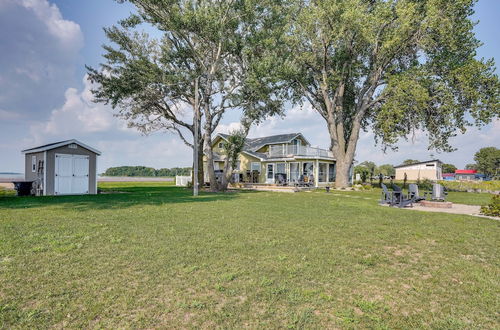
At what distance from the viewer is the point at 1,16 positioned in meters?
14.2

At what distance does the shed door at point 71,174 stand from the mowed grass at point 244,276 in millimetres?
11059

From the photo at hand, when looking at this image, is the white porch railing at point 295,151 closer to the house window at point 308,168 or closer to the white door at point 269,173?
the white door at point 269,173

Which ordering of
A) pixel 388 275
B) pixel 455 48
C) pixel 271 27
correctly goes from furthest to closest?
pixel 455 48, pixel 271 27, pixel 388 275

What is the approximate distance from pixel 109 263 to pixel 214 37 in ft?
57.0

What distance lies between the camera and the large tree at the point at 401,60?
22.1m

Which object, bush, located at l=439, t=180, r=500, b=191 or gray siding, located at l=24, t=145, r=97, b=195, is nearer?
gray siding, located at l=24, t=145, r=97, b=195

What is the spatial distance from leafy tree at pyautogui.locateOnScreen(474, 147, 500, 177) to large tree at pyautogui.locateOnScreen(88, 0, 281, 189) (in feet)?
261

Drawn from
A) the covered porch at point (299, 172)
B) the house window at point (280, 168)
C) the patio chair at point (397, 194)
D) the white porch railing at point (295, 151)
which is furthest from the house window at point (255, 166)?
the patio chair at point (397, 194)

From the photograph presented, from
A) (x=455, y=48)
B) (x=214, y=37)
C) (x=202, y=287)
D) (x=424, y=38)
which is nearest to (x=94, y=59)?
(x=214, y=37)

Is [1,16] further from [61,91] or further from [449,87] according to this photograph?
[449,87]

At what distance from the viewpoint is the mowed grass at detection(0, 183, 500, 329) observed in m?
2.89

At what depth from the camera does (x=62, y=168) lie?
16609mm

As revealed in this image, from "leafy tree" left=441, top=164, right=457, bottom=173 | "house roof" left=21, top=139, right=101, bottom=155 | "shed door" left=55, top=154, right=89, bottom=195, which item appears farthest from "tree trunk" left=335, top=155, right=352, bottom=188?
"leafy tree" left=441, top=164, right=457, bottom=173

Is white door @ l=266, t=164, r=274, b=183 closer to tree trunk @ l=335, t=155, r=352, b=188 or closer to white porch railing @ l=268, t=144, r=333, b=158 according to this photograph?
white porch railing @ l=268, t=144, r=333, b=158
